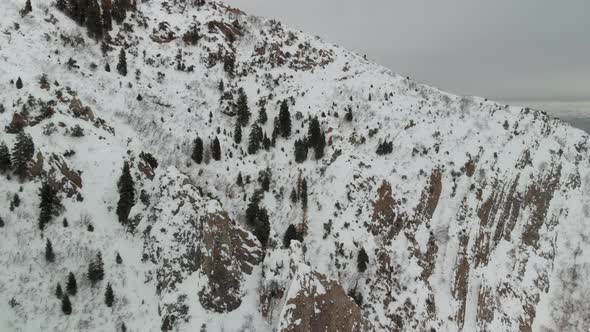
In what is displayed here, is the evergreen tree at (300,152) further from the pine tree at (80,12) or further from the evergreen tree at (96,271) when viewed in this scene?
the pine tree at (80,12)

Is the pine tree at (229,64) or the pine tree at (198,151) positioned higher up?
the pine tree at (229,64)

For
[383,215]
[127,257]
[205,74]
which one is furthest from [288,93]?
[127,257]

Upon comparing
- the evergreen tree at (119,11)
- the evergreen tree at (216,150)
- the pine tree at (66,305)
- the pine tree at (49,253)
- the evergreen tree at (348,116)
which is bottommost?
the pine tree at (66,305)

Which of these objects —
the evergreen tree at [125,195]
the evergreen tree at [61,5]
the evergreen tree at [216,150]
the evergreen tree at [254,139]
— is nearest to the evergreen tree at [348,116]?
the evergreen tree at [254,139]

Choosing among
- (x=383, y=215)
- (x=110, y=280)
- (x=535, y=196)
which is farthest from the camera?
(x=535, y=196)

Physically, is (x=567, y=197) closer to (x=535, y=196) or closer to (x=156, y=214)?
(x=535, y=196)

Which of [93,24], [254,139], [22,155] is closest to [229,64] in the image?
[254,139]

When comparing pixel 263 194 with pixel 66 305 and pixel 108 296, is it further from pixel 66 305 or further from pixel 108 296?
pixel 66 305
